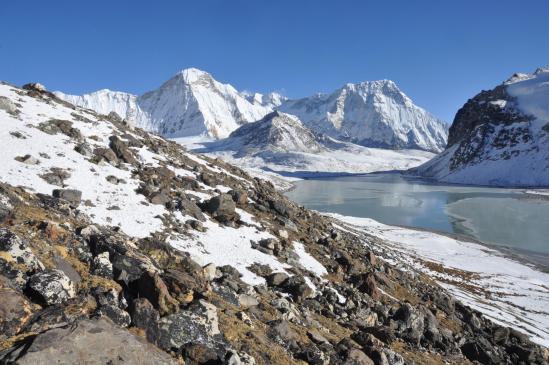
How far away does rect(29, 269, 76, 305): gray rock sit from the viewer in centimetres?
814

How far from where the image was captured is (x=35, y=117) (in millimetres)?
27188

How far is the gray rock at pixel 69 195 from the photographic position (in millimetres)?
18719

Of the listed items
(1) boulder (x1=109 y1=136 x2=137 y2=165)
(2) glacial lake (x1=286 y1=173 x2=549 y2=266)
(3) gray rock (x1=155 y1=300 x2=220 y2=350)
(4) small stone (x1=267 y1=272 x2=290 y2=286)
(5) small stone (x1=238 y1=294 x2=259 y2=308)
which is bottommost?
(2) glacial lake (x1=286 y1=173 x2=549 y2=266)

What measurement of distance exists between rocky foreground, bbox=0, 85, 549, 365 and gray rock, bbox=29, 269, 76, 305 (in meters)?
0.03

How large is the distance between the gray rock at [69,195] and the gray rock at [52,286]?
1080 centimetres

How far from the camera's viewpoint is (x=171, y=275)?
10766 mm

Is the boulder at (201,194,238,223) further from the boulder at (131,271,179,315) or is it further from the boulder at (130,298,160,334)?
the boulder at (130,298,160,334)

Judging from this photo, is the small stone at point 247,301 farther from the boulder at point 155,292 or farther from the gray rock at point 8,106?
the gray rock at point 8,106

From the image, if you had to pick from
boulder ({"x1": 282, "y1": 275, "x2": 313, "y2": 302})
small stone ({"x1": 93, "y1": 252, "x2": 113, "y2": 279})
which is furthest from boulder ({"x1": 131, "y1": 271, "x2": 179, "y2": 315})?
boulder ({"x1": 282, "y1": 275, "x2": 313, "y2": 302})

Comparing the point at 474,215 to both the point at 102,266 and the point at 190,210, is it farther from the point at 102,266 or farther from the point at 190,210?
the point at 102,266

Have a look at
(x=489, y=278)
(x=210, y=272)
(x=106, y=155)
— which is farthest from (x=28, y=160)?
(x=489, y=278)

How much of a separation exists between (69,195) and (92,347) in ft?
44.6

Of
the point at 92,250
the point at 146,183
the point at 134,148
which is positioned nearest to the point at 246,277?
the point at 92,250

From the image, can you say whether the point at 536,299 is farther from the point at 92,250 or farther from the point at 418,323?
the point at 92,250
